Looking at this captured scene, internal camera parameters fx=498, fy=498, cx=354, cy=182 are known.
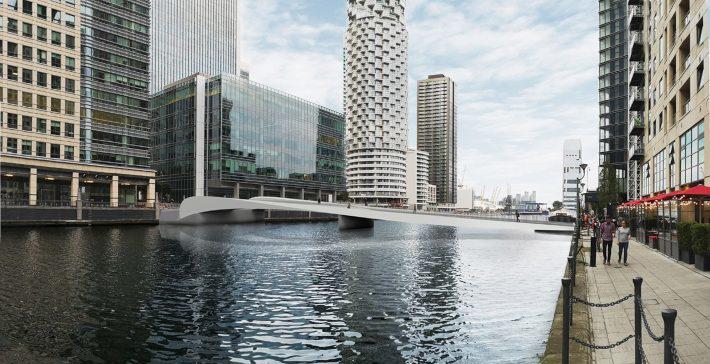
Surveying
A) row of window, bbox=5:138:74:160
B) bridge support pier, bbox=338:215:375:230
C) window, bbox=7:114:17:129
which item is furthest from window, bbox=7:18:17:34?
bridge support pier, bbox=338:215:375:230

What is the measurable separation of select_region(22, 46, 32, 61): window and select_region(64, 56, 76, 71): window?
18.9 ft

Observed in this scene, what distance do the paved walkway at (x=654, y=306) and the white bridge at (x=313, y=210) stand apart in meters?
39.2

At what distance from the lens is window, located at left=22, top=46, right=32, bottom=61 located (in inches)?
3014

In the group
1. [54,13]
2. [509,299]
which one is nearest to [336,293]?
[509,299]

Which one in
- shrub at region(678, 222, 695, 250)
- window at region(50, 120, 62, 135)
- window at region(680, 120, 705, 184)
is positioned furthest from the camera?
window at region(50, 120, 62, 135)

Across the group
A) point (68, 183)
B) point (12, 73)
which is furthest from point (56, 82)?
point (68, 183)

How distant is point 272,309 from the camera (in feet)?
61.4

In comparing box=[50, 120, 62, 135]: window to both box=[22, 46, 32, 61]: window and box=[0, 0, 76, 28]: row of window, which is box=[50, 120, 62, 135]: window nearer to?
box=[22, 46, 32, 61]: window

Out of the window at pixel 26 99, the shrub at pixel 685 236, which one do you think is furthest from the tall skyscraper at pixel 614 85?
the window at pixel 26 99

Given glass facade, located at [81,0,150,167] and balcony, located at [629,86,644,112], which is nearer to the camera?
balcony, located at [629,86,644,112]

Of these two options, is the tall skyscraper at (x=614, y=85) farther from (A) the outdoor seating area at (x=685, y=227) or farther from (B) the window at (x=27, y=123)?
(B) the window at (x=27, y=123)

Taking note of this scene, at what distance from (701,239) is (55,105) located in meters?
89.1

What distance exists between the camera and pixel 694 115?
33.0m

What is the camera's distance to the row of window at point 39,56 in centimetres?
7515
